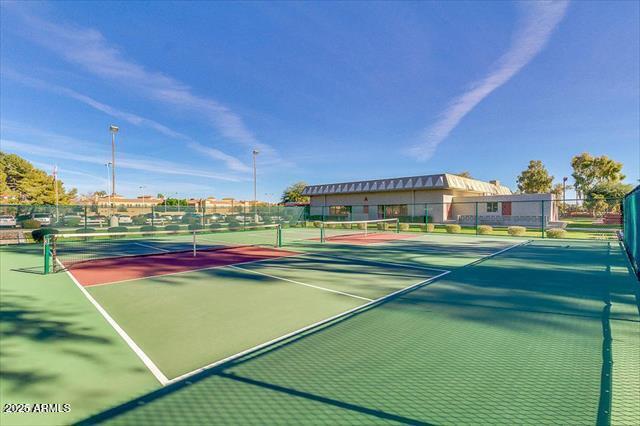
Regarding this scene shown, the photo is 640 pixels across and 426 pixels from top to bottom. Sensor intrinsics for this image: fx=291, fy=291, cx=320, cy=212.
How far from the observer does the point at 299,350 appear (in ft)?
12.5

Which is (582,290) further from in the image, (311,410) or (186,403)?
(186,403)

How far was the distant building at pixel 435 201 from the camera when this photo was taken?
31.2 meters

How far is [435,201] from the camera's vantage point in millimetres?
33844

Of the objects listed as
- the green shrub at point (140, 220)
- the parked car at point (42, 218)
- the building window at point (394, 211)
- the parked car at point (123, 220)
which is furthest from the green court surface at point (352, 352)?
the building window at point (394, 211)

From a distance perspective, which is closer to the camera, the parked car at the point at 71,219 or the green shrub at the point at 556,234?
the green shrub at the point at 556,234

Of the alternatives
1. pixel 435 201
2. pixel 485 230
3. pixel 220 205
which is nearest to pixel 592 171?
pixel 435 201

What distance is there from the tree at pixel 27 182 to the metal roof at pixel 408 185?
39.6m

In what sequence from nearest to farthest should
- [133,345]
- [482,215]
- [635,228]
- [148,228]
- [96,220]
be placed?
[133,345]
[635,228]
[96,220]
[148,228]
[482,215]

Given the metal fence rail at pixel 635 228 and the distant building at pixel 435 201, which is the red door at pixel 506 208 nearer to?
the distant building at pixel 435 201

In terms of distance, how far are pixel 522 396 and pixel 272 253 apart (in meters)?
10.9

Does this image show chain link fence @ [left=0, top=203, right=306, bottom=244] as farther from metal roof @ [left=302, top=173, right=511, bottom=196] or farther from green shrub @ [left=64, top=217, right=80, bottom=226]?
metal roof @ [left=302, top=173, right=511, bottom=196]

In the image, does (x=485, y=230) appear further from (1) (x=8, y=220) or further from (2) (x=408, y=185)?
(1) (x=8, y=220)

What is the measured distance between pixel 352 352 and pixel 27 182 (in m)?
60.9

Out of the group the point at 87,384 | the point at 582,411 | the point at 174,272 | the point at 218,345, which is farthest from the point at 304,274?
the point at 582,411
